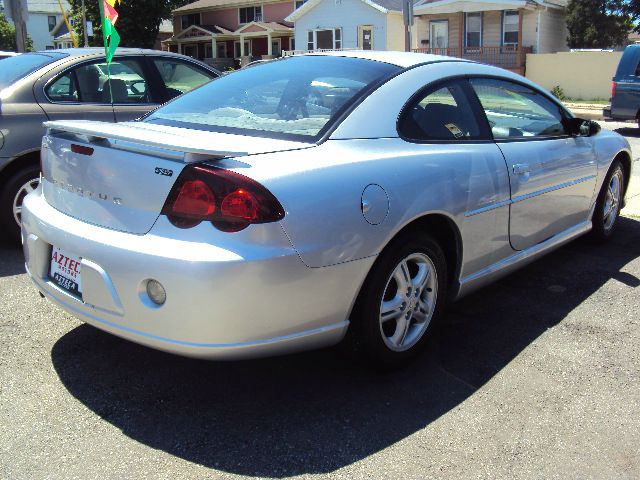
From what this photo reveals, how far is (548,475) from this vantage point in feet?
8.57

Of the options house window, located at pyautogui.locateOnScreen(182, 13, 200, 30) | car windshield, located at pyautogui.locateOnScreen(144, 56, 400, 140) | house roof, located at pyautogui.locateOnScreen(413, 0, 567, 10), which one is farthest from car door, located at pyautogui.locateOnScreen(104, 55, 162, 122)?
house window, located at pyautogui.locateOnScreen(182, 13, 200, 30)

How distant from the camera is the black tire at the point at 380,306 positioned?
3078 mm

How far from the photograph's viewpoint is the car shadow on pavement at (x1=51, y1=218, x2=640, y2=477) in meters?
2.73

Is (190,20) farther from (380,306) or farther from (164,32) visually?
(380,306)

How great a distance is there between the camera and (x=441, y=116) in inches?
145

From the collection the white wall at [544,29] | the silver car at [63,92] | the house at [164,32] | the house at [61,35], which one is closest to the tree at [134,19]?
the house at [164,32]

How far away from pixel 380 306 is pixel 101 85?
151 inches

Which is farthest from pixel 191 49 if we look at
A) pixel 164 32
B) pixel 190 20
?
pixel 164 32

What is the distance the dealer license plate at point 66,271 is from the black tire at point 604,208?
4.11m

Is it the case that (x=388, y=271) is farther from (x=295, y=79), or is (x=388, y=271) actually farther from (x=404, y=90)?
(x=295, y=79)

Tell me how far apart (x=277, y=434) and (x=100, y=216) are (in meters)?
1.23

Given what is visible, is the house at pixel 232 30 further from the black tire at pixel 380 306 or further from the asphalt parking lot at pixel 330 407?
the black tire at pixel 380 306

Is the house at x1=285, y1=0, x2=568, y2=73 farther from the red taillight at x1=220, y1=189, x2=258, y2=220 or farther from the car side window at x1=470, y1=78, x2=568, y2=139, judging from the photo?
the red taillight at x1=220, y1=189, x2=258, y2=220

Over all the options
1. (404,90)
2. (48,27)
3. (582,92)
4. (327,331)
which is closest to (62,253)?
(327,331)
